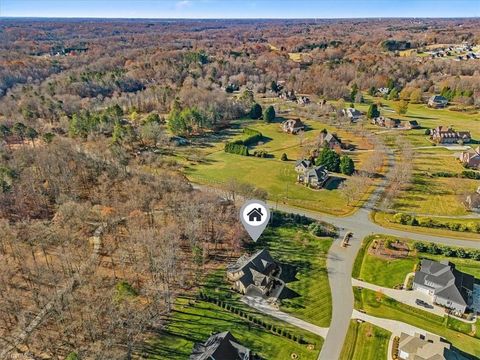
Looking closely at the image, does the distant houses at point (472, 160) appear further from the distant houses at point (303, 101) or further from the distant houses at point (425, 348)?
the distant houses at point (303, 101)

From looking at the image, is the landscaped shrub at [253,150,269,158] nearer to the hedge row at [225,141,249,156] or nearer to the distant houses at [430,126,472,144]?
the hedge row at [225,141,249,156]

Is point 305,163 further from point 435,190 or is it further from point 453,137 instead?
point 453,137

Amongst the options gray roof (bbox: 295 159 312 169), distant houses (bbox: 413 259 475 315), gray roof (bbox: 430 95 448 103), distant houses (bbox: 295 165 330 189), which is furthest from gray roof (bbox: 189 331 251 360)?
gray roof (bbox: 430 95 448 103)

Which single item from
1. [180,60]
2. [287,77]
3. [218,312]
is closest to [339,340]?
[218,312]

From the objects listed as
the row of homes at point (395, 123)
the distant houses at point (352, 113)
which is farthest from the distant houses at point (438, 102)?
the distant houses at point (352, 113)

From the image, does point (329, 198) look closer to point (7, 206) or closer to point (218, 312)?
point (218, 312)

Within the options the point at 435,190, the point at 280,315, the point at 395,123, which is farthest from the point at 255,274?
the point at 395,123
